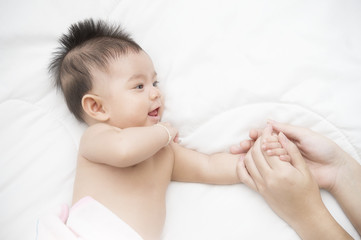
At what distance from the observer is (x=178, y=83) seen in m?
1.45

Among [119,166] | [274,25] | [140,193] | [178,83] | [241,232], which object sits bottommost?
[241,232]

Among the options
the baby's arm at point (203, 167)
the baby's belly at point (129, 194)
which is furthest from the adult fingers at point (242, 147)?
the baby's belly at point (129, 194)

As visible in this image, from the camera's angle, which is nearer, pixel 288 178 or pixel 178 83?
pixel 288 178

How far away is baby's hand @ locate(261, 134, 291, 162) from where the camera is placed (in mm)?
1199

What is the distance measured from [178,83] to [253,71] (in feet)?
1.04

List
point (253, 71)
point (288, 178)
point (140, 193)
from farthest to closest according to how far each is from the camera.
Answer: point (253, 71) < point (140, 193) < point (288, 178)

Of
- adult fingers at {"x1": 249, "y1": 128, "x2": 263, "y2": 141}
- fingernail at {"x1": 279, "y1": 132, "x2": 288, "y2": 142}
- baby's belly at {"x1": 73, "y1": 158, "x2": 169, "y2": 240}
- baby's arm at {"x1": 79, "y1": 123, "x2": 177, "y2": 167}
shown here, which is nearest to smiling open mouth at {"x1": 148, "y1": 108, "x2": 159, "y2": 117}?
baby's arm at {"x1": 79, "y1": 123, "x2": 177, "y2": 167}

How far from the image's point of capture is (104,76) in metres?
1.31

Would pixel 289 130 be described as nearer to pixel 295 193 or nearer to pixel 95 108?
pixel 295 193

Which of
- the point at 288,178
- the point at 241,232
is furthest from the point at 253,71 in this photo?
the point at 241,232

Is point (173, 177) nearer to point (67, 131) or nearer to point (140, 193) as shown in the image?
point (140, 193)

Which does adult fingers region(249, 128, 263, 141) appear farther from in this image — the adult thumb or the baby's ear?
the baby's ear

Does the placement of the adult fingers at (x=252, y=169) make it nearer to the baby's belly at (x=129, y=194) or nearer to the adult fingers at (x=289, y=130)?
the adult fingers at (x=289, y=130)

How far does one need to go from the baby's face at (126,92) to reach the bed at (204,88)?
14 cm
